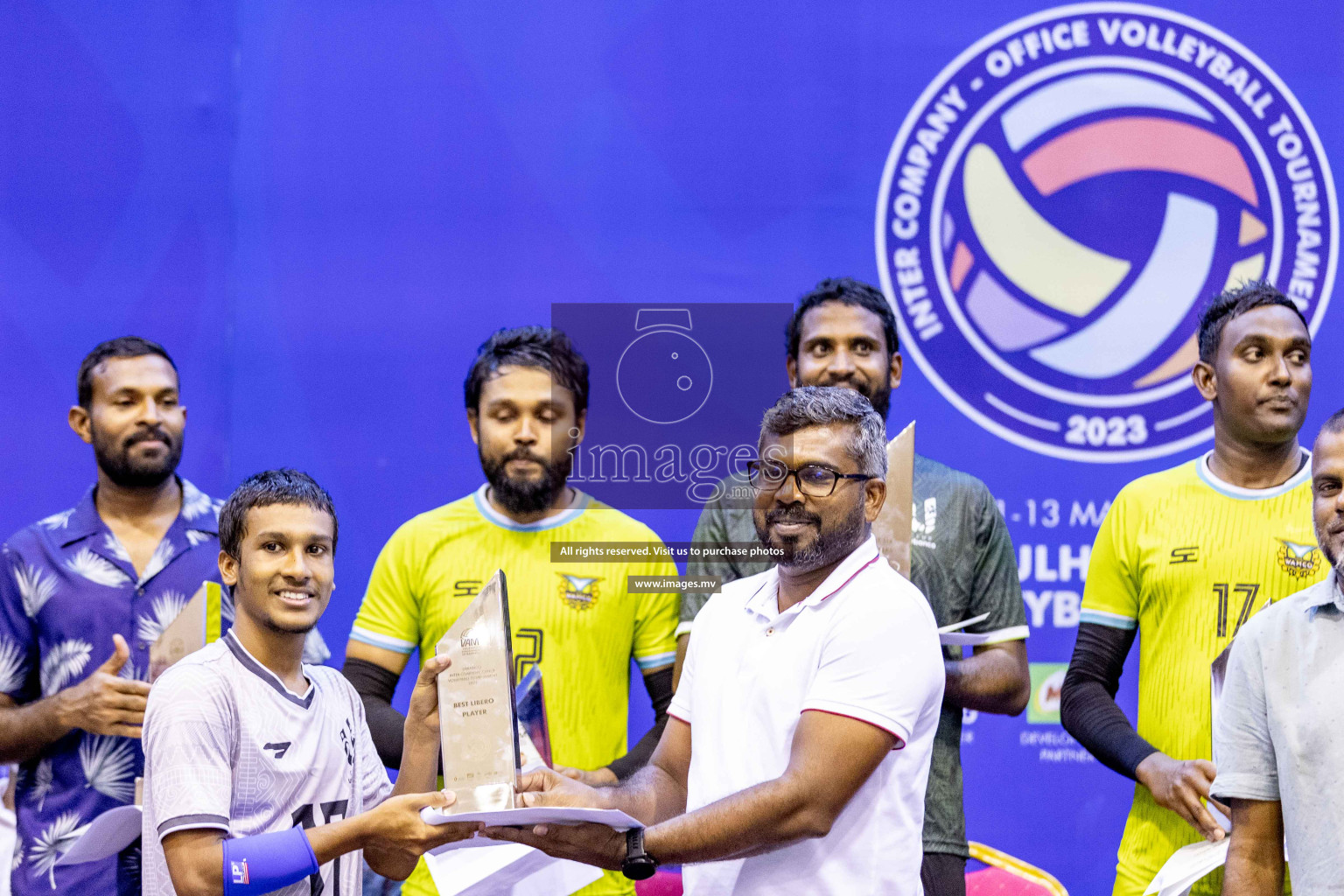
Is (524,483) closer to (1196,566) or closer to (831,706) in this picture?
(831,706)

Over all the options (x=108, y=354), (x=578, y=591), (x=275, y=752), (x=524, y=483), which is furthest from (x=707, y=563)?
(x=108, y=354)

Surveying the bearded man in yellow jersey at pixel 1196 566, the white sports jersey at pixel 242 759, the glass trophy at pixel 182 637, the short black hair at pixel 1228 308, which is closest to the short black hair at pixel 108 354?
the glass trophy at pixel 182 637

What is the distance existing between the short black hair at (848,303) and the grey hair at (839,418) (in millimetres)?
849

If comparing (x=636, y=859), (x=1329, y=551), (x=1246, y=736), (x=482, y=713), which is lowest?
(x=636, y=859)

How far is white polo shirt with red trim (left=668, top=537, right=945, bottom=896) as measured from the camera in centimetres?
203

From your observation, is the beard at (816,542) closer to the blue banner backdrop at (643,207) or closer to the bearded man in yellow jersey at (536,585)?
the bearded man in yellow jersey at (536,585)

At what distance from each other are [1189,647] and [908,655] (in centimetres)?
104

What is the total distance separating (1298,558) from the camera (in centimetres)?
279

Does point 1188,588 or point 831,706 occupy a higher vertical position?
point 1188,588

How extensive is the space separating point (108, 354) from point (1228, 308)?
2.69m

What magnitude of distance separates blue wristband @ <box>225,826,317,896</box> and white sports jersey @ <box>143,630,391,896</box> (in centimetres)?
5

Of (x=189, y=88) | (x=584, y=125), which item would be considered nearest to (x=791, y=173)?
(x=584, y=125)

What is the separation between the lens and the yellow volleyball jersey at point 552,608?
2938mm

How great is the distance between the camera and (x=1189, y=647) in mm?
2805
